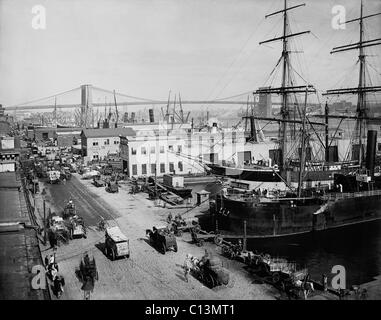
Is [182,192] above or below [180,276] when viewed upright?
above

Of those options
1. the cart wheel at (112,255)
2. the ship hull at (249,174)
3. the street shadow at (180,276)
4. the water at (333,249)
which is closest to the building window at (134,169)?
the ship hull at (249,174)

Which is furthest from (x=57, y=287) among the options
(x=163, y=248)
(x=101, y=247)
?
(x=163, y=248)

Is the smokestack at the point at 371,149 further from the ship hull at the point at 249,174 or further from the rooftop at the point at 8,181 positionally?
the rooftop at the point at 8,181

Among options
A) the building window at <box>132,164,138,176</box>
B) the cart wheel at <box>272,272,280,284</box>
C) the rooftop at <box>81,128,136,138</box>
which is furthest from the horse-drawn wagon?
the rooftop at <box>81,128,136,138</box>

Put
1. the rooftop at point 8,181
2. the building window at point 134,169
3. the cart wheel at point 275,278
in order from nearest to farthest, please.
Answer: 1. the cart wheel at point 275,278
2. the rooftop at point 8,181
3. the building window at point 134,169

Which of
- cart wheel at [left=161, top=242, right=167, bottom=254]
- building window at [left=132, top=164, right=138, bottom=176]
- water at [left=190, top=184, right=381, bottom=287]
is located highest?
building window at [left=132, top=164, right=138, bottom=176]

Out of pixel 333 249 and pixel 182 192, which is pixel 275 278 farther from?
pixel 182 192

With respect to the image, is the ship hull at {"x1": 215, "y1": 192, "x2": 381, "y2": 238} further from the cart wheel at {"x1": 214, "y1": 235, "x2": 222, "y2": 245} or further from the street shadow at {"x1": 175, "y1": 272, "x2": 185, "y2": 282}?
the street shadow at {"x1": 175, "y1": 272, "x2": 185, "y2": 282}
